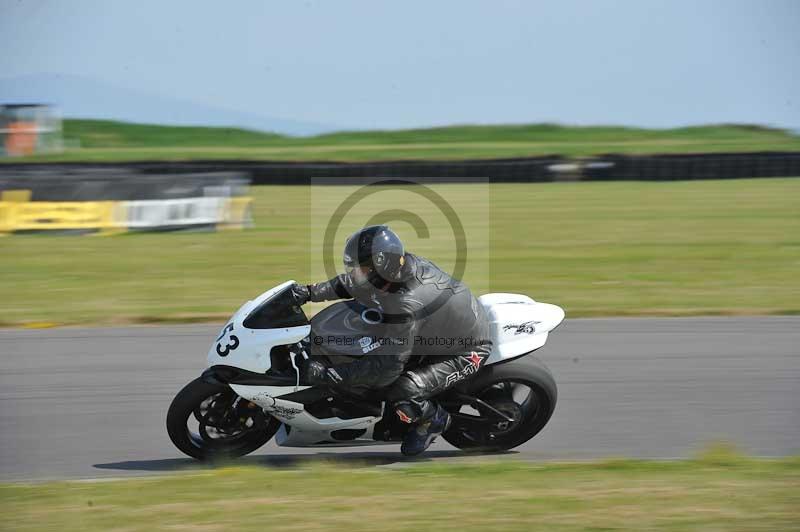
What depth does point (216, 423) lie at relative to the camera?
5.61 metres

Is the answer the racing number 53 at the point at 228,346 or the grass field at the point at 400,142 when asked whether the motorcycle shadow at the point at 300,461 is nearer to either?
the racing number 53 at the point at 228,346

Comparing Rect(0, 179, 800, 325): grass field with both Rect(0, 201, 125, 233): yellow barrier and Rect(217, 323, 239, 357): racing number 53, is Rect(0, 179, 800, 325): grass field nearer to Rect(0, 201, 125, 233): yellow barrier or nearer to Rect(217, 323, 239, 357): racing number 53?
Rect(0, 201, 125, 233): yellow barrier

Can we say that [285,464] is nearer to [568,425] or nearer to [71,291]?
[568,425]

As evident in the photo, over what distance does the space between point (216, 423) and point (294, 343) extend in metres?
0.68

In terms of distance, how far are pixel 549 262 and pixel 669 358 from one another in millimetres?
6348

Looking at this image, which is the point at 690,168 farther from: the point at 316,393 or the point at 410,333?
the point at 316,393

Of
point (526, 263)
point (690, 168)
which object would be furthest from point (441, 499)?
point (690, 168)

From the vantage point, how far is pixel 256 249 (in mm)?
15969

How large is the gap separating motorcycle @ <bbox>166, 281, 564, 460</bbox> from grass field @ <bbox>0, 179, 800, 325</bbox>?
4.70 m

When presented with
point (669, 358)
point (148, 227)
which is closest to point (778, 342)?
point (669, 358)

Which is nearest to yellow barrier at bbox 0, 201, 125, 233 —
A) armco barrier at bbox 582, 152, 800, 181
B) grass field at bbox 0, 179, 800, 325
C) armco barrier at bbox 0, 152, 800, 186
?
grass field at bbox 0, 179, 800, 325

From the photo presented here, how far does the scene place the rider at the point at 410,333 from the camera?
5.36 m

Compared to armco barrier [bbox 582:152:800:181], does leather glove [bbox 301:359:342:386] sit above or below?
below

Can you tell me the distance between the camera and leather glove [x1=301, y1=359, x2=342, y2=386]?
5.39 m
